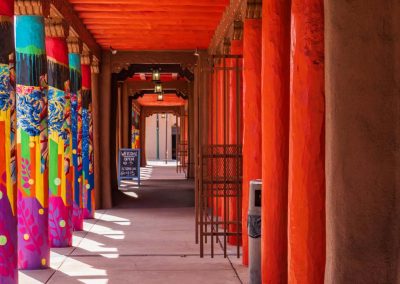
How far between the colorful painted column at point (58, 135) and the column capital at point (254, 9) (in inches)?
123

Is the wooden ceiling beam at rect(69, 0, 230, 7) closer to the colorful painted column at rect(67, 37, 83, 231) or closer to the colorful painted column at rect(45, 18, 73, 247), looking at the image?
the colorful painted column at rect(45, 18, 73, 247)

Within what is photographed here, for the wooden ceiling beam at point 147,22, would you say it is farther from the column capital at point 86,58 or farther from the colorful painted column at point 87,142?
the colorful painted column at point 87,142

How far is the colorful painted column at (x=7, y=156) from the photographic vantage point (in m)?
6.36

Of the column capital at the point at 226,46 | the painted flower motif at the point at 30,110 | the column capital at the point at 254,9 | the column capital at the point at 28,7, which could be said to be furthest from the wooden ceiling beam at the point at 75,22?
the column capital at the point at 254,9

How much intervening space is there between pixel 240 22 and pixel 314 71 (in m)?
5.35

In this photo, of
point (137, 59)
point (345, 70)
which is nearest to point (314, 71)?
point (345, 70)

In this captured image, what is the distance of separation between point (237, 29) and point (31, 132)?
3923mm

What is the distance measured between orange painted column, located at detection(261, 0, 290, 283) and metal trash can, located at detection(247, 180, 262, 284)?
231mm

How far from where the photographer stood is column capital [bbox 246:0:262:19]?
Answer: 8211mm

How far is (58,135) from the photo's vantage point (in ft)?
32.4

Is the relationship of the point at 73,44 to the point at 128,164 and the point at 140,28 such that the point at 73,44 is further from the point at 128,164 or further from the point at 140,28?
the point at 128,164

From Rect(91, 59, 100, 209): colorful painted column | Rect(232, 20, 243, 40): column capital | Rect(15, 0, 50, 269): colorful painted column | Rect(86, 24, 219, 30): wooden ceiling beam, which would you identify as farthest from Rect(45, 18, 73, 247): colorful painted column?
Rect(91, 59, 100, 209): colorful painted column

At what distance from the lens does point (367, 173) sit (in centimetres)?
372

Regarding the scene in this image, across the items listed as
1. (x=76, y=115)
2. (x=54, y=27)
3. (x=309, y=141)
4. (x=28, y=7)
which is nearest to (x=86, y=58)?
(x=76, y=115)
